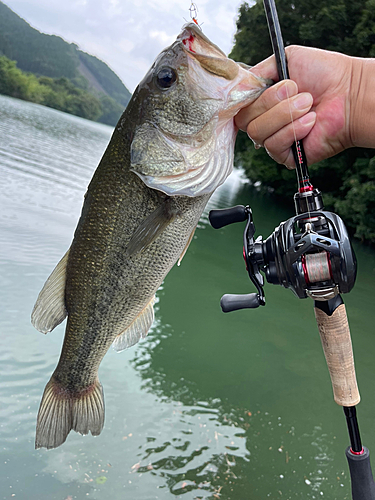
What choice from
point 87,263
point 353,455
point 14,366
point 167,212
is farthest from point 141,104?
point 14,366

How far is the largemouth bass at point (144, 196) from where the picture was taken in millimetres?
1635

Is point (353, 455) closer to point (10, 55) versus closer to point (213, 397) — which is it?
point (213, 397)

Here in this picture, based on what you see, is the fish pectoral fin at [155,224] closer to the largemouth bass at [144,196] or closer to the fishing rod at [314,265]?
the largemouth bass at [144,196]

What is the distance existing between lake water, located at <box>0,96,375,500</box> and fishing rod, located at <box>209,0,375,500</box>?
160 centimetres

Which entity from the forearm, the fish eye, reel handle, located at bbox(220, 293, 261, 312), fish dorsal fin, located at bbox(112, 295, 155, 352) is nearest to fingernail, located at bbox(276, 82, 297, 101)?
the forearm

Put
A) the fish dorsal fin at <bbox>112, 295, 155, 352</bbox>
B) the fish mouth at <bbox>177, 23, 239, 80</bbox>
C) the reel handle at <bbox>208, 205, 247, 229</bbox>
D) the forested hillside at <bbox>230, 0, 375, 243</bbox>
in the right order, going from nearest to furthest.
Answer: the fish mouth at <bbox>177, 23, 239, 80</bbox> → the reel handle at <bbox>208, 205, 247, 229</bbox> → the fish dorsal fin at <bbox>112, 295, 155, 352</bbox> → the forested hillside at <bbox>230, 0, 375, 243</bbox>

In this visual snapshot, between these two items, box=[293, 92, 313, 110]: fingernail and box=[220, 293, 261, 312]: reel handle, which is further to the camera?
box=[220, 293, 261, 312]: reel handle

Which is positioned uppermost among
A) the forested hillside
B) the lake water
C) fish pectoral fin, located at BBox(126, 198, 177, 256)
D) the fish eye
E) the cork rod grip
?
the forested hillside

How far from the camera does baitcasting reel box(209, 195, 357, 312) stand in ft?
4.79

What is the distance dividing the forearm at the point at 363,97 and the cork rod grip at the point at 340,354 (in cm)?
84

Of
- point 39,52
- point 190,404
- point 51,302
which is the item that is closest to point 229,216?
point 51,302

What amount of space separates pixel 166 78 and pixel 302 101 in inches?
23.2

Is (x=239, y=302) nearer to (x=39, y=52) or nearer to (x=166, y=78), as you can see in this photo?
(x=166, y=78)

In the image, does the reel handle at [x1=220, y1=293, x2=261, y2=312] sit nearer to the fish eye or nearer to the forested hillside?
the fish eye
